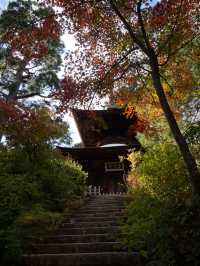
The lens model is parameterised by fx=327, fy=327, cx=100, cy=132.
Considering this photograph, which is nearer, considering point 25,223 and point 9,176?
point 25,223

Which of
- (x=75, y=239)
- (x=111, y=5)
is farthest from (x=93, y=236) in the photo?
(x=111, y=5)

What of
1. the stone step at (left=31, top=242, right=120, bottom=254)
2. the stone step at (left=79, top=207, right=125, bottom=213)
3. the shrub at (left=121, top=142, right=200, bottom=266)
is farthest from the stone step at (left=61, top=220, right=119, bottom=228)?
the stone step at (left=79, top=207, right=125, bottom=213)

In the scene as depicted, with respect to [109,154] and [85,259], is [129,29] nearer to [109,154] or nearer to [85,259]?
[85,259]

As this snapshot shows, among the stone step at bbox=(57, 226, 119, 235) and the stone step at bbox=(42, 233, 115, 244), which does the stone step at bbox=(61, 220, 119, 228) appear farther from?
the stone step at bbox=(42, 233, 115, 244)

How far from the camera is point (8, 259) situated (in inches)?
243

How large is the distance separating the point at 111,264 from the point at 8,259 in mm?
1942

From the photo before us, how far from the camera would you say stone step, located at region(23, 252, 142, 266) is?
597cm

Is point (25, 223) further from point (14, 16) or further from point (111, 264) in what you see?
point (14, 16)

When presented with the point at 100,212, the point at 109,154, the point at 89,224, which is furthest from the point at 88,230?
the point at 109,154

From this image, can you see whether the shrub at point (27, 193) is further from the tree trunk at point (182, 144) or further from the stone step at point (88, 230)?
the tree trunk at point (182, 144)

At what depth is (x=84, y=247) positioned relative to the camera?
6910mm

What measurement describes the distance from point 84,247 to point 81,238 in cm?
63

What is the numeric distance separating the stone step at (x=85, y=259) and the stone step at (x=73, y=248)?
556 mm

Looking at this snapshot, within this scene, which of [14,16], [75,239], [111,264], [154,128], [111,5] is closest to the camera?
[111,264]
